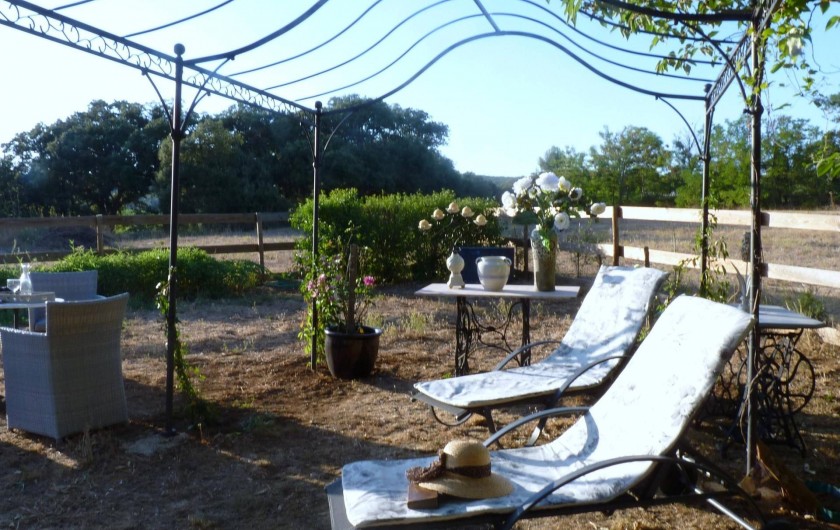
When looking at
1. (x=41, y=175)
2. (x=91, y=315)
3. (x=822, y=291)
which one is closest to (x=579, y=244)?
(x=822, y=291)

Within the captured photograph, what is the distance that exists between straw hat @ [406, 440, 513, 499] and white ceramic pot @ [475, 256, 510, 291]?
9.32 ft

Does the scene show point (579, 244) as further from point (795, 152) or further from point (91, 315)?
point (91, 315)

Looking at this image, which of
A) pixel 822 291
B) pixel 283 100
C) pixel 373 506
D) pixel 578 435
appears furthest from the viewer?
pixel 822 291

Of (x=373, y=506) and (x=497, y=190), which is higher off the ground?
(x=497, y=190)

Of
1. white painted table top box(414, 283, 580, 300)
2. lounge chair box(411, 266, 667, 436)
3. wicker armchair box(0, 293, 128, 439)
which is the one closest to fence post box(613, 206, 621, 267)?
white painted table top box(414, 283, 580, 300)

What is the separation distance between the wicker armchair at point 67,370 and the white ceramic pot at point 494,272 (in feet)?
7.90

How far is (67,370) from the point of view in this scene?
4.39 meters

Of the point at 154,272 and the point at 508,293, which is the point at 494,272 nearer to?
the point at 508,293

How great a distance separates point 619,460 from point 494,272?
2.99 m

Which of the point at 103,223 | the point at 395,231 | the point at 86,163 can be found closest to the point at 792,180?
the point at 395,231

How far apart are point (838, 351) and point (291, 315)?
18.0ft

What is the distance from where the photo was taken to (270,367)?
6.24 meters

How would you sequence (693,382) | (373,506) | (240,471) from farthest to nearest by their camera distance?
(240,471) → (693,382) → (373,506)

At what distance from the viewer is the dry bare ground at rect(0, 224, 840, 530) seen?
342 cm
